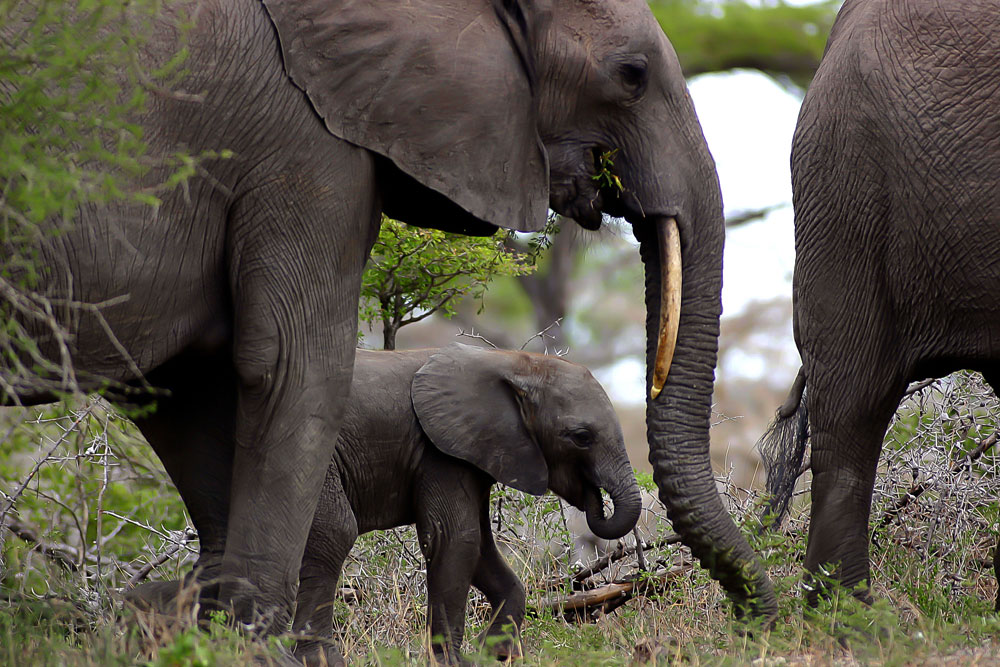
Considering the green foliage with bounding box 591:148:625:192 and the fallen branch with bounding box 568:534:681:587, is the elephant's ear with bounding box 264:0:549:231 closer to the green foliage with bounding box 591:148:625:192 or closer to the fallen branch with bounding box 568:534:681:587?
the green foliage with bounding box 591:148:625:192

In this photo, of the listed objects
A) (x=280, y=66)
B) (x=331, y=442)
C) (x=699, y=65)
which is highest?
(x=699, y=65)

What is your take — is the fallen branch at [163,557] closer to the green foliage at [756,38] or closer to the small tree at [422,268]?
the small tree at [422,268]

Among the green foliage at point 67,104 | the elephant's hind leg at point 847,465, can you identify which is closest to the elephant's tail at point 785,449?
the elephant's hind leg at point 847,465

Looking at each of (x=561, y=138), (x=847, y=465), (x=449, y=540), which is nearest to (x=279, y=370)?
(x=561, y=138)

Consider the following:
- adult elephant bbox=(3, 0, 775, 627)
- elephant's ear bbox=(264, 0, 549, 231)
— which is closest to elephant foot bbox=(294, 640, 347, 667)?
adult elephant bbox=(3, 0, 775, 627)

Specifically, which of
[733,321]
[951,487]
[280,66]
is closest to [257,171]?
[280,66]

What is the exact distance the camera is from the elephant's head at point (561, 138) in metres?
3.51

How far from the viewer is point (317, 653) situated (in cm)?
431

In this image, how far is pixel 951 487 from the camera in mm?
5406

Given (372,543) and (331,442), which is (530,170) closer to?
(331,442)

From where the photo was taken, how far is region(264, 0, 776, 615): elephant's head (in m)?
3.51

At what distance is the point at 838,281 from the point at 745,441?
12.6m

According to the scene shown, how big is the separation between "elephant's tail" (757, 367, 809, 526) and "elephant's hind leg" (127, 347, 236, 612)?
230cm

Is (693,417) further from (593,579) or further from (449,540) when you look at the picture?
(593,579)
